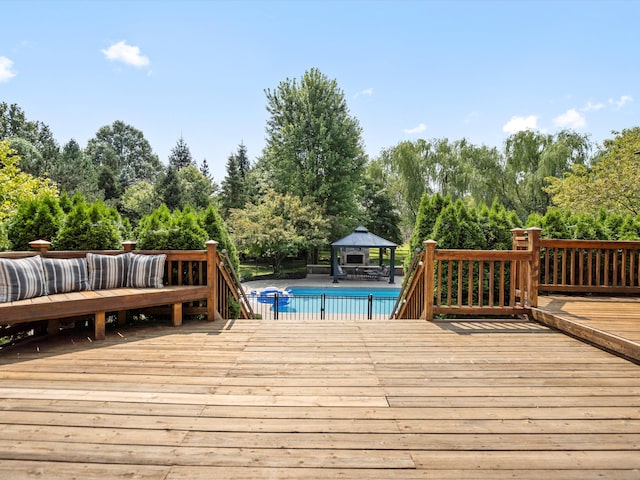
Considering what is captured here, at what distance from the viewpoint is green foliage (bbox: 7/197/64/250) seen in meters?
4.93

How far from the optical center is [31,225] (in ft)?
16.2

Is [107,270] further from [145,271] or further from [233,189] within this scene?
[233,189]

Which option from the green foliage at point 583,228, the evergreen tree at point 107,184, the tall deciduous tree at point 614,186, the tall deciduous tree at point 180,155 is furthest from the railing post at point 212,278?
the tall deciduous tree at point 180,155

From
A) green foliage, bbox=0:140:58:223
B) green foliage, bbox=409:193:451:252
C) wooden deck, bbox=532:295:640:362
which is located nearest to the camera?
wooden deck, bbox=532:295:640:362

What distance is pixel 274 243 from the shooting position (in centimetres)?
1678

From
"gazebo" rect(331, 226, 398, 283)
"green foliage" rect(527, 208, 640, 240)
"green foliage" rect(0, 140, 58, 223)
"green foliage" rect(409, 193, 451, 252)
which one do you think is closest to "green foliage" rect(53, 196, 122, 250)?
"green foliage" rect(409, 193, 451, 252)

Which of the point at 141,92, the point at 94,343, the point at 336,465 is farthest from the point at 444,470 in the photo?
the point at 141,92

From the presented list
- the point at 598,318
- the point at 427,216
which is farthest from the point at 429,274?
the point at 598,318

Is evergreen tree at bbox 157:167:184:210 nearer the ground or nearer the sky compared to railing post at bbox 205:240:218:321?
nearer the sky

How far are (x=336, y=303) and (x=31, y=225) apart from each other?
947 centimetres

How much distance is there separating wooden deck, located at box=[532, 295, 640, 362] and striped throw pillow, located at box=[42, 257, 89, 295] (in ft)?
17.6

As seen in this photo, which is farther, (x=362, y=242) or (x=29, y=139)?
(x=29, y=139)

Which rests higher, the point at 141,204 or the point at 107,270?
the point at 141,204

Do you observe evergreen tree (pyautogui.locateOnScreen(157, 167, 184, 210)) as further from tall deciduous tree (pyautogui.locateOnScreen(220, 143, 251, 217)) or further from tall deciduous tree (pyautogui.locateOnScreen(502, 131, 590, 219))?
tall deciduous tree (pyautogui.locateOnScreen(502, 131, 590, 219))
